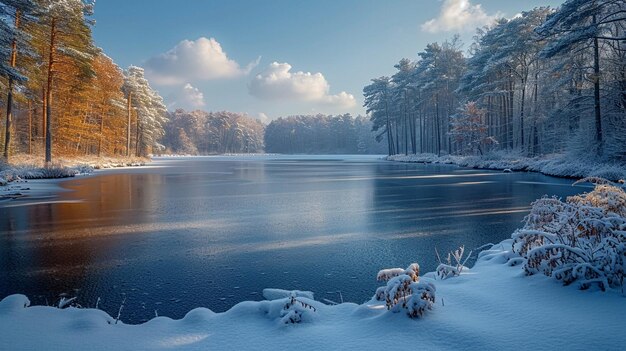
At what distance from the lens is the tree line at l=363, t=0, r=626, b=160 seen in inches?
794

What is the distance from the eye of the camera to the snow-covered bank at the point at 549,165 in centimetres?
1753

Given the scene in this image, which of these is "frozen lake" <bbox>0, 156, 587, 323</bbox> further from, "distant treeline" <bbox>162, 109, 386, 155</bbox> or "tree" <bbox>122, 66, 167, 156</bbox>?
"distant treeline" <bbox>162, 109, 386, 155</bbox>

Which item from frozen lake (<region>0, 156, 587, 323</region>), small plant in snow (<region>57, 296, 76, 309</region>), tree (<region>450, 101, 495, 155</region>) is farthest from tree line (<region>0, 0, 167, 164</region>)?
tree (<region>450, 101, 495, 155</region>)

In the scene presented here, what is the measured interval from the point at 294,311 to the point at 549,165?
86.9ft

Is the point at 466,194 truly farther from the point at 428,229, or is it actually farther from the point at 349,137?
the point at 349,137

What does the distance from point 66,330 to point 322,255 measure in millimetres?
3714

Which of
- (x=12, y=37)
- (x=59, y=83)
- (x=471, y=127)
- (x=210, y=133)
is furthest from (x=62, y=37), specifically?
(x=210, y=133)

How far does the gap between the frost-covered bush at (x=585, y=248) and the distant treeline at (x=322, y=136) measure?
110 metres

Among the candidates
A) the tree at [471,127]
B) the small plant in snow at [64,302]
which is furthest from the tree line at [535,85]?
the small plant in snow at [64,302]

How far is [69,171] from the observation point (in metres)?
23.4

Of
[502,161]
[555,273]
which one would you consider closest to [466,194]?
[555,273]

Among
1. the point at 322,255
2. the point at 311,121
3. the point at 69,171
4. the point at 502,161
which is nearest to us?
the point at 322,255

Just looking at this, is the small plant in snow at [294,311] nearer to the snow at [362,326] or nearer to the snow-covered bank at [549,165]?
the snow at [362,326]

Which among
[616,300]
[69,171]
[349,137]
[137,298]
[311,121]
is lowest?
[137,298]
